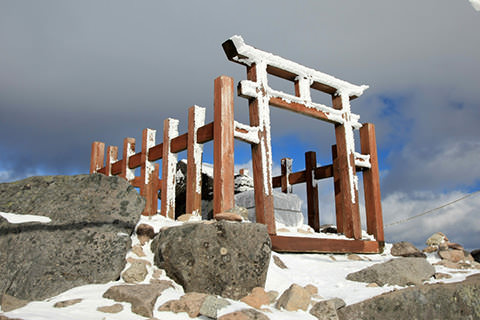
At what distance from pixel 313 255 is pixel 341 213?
2113 millimetres

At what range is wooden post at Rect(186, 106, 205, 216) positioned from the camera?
654 centimetres

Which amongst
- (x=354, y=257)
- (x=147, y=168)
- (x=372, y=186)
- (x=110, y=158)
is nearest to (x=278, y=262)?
(x=354, y=257)

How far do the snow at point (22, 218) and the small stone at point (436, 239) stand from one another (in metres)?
6.98

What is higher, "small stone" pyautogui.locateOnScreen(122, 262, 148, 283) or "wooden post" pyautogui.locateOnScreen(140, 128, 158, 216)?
"wooden post" pyautogui.locateOnScreen(140, 128, 158, 216)

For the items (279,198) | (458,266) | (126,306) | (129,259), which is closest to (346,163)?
(279,198)

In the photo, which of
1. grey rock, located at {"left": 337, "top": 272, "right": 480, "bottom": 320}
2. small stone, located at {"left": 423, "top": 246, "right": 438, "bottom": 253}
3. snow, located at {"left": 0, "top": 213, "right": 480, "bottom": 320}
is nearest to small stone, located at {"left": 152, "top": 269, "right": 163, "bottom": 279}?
snow, located at {"left": 0, "top": 213, "right": 480, "bottom": 320}

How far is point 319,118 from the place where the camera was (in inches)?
298

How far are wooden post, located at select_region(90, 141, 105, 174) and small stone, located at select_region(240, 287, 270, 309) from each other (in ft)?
23.6

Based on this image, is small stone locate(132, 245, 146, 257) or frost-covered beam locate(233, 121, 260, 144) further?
frost-covered beam locate(233, 121, 260, 144)

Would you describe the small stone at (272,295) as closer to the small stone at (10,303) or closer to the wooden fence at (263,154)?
the wooden fence at (263,154)

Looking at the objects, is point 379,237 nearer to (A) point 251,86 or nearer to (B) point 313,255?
(B) point 313,255

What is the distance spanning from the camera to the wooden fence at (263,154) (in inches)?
235

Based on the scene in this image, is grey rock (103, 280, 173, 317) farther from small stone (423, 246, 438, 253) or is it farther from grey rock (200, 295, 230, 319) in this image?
small stone (423, 246, 438, 253)

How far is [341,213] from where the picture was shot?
834 cm
